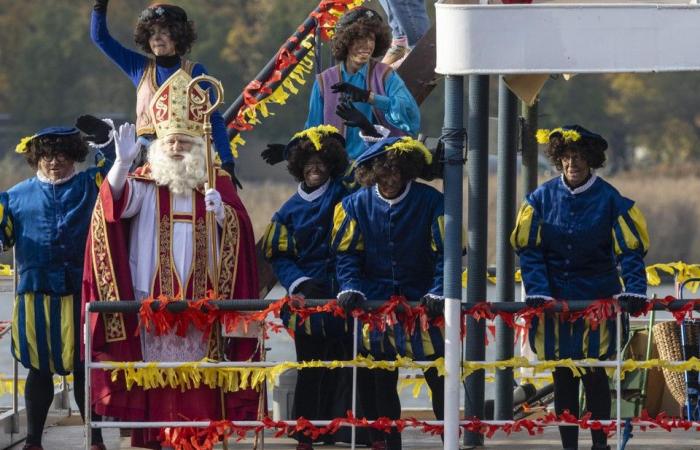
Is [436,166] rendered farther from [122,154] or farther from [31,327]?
[31,327]

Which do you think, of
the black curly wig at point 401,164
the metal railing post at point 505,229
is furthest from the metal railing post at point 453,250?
the metal railing post at point 505,229

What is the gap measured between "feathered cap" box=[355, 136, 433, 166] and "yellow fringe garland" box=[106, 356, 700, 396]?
0.88 meters

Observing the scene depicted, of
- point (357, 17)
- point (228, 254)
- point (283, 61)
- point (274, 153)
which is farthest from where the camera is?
point (283, 61)

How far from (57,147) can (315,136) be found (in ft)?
3.87

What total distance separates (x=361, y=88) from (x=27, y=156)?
1.58 meters

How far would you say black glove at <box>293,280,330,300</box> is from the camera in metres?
8.46

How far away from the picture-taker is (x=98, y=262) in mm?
8312

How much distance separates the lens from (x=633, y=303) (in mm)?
7938

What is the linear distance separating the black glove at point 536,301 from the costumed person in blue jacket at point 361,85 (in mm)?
1375

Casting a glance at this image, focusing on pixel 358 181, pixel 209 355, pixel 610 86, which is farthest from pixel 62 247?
pixel 610 86

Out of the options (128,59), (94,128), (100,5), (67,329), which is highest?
(100,5)

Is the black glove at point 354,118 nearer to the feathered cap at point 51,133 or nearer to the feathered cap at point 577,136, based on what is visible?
the feathered cap at point 577,136

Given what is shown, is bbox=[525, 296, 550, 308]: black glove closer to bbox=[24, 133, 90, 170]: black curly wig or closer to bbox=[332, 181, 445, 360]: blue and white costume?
bbox=[332, 181, 445, 360]: blue and white costume

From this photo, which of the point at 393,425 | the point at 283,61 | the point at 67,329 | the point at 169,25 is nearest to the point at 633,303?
the point at 393,425
